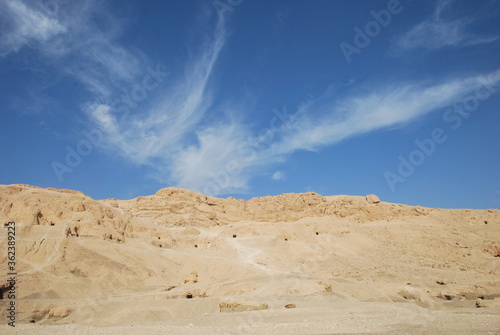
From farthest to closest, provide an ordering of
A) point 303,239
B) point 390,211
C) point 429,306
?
point 390,211 < point 303,239 < point 429,306

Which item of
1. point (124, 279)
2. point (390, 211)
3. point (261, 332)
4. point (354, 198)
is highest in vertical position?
point (354, 198)

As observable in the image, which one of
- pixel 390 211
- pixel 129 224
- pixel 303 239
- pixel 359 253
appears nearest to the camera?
pixel 129 224

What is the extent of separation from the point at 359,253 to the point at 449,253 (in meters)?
9.12

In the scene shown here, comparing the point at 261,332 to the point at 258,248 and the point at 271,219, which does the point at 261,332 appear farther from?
the point at 271,219

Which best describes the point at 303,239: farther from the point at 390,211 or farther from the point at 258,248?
the point at 390,211

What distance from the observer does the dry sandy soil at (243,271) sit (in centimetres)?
1392

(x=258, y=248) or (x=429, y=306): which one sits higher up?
(x=258, y=248)

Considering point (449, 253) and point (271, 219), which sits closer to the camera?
point (449, 253)

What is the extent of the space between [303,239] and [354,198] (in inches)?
752

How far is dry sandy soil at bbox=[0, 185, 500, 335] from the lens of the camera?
13.9 m

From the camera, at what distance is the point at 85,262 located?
22.5 m

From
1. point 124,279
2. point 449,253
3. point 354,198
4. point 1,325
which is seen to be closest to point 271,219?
point 354,198

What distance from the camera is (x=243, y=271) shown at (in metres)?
26.3

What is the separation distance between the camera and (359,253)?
35.9m
